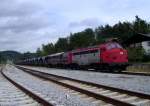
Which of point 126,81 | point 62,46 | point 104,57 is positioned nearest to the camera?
point 126,81

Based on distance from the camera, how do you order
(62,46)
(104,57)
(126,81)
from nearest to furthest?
1. (126,81)
2. (104,57)
3. (62,46)

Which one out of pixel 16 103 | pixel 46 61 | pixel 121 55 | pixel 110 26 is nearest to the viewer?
pixel 16 103

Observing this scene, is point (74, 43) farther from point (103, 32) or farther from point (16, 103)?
point (16, 103)

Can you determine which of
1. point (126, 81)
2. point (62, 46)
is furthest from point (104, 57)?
point (62, 46)

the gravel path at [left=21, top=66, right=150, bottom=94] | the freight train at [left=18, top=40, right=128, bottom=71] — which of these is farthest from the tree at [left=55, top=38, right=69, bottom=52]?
the gravel path at [left=21, top=66, right=150, bottom=94]

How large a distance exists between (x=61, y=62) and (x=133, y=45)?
14.8m

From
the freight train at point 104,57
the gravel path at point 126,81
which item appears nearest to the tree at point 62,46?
the freight train at point 104,57

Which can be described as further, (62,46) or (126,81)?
(62,46)

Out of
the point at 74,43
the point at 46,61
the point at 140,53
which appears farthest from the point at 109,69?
the point at 74,43

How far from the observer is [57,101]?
12430 mm

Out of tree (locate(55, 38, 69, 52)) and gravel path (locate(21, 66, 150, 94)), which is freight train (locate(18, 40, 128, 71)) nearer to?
gravel path (locate(21, 66, 150, 94))

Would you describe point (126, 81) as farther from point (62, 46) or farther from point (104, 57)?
point (62, 46)

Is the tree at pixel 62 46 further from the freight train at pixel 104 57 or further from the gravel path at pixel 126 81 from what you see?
the gravel path at pixel 126 81

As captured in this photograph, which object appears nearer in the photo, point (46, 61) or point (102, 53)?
point (102, 53)
